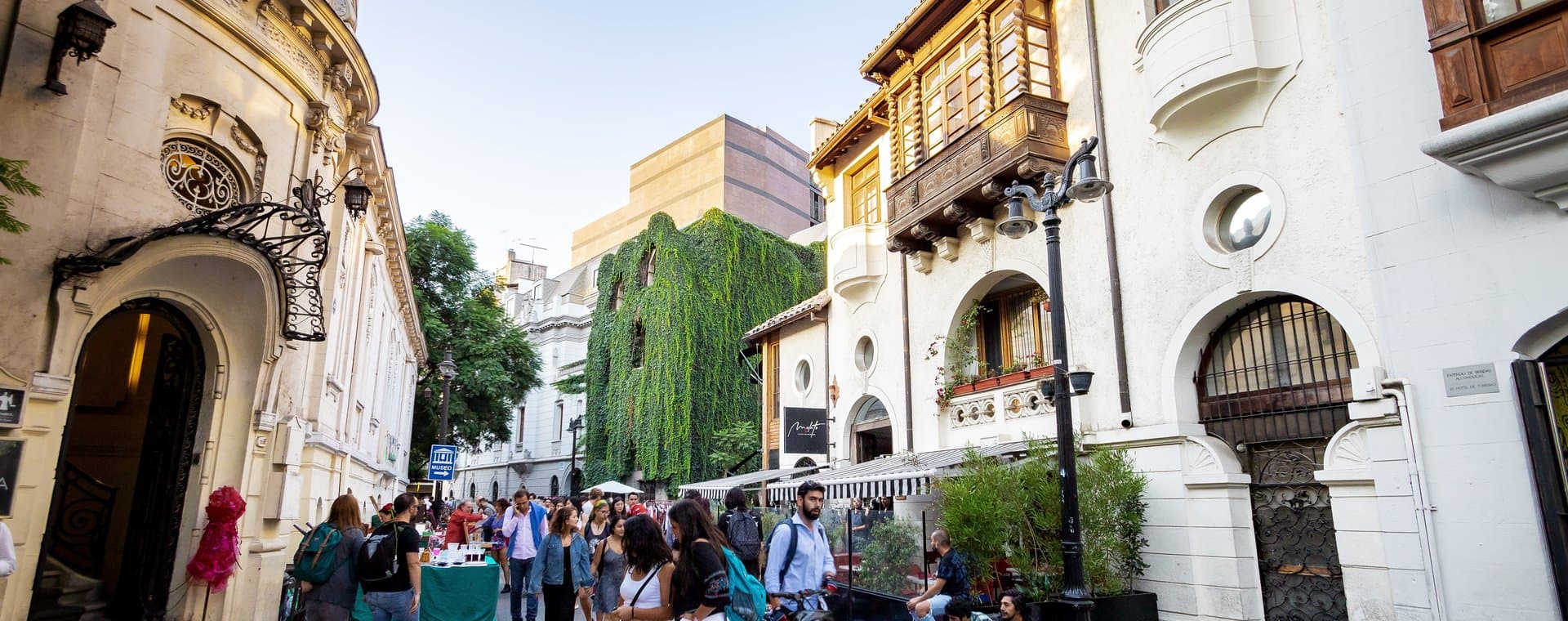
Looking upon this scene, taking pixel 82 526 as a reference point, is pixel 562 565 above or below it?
below

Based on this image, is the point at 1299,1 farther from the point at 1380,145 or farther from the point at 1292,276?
the point at 1292,276

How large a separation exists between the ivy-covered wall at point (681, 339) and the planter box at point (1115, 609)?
68.1 feet

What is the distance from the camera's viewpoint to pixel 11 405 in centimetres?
704

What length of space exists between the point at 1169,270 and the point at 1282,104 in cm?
238

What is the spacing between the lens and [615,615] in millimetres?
5730

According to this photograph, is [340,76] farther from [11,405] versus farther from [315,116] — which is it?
[11,405]

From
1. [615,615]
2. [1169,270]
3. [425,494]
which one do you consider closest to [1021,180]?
[1169,270]

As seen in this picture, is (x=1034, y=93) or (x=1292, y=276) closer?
(x=1292, y=276)

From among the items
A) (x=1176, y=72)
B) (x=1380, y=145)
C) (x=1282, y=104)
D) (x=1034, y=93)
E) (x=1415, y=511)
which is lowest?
(x=1415, y=511)

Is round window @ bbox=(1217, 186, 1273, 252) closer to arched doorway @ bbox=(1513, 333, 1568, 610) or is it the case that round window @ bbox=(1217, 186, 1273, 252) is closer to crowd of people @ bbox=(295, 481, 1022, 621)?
arched doorway @ bbox=(1513, 333, 1568, 610)

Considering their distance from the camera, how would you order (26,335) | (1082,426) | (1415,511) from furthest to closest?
(1082,426) → (1415,511) → (26,335)

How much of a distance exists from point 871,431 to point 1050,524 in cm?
825

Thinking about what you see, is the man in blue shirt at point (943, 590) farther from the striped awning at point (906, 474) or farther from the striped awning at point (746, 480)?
the striped awning at point (746, 480)

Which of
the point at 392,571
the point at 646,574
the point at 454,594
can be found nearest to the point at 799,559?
the point at 646,574
